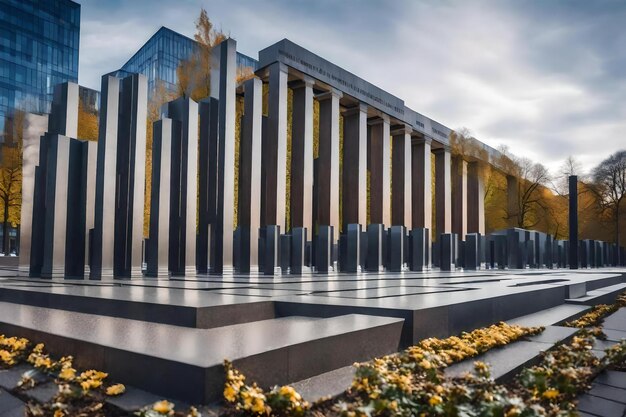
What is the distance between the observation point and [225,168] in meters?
14.5

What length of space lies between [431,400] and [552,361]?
189 cm

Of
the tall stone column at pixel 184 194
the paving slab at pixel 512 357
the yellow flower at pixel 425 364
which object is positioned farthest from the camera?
the tall stone column at pixel 184 194

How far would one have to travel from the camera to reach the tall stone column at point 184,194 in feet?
43.0

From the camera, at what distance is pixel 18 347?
4.63 meters

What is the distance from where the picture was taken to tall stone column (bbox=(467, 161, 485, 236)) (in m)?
35.5

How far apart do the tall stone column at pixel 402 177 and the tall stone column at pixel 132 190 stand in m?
16.6

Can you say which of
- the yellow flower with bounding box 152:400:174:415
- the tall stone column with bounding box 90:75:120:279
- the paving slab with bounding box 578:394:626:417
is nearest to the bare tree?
the tall stone column with bounding box 90:75:120:279

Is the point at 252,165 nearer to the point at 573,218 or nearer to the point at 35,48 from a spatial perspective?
the point at 573,218

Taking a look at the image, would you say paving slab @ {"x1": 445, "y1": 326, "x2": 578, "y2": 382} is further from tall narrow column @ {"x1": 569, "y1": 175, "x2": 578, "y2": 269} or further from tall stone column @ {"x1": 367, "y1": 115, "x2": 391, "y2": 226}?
tall narrow column @ {"x1": 569, "y1": 175, "x2": 578, "y2": 269}

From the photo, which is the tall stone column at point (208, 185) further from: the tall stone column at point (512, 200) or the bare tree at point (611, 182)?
the bare tree at point (611, 182)

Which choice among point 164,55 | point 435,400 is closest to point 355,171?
point 435,400

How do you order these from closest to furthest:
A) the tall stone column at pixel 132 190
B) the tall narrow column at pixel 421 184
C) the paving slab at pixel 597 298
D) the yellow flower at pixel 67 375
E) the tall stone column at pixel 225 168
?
the yellow flower at pixel 67 375 → the paving slab at pixel 597 298 → the tall stone column at pixel 132 190 → the tall stone column at pixel 225 168 → the tall narrow column at pixel 421 184

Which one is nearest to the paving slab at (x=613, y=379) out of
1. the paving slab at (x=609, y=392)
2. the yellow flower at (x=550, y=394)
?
the paving slab at (x=609, y=392)

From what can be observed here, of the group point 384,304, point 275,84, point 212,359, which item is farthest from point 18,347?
point 275,84
